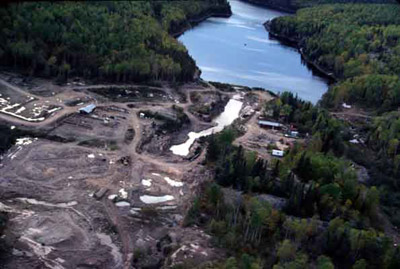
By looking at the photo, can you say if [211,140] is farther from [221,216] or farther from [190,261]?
[190,261]

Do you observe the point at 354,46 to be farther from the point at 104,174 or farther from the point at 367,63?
the point at 104,174

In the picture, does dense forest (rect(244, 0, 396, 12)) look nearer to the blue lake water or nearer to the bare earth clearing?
the blue lake water

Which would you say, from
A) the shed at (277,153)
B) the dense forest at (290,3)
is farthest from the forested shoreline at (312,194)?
the dense forest at (290,3)

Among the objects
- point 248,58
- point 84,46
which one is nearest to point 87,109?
point 84,46

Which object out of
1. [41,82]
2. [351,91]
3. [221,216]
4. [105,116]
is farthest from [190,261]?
[351,91]

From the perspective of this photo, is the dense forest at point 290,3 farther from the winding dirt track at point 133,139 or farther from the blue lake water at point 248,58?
the winding dirt track at point 133,139

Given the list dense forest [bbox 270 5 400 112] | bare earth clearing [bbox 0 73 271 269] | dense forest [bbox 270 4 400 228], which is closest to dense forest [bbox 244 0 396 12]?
dense forest [bbox 270 5 400 112]
